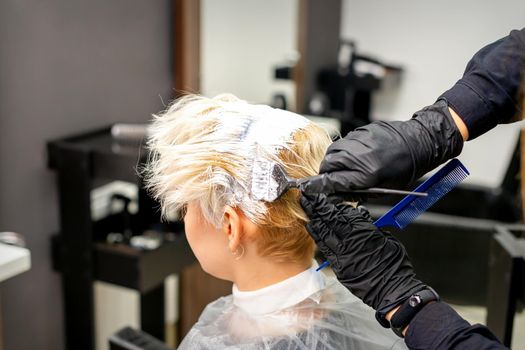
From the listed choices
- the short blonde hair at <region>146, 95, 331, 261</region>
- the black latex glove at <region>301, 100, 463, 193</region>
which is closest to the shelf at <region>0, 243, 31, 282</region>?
the short blonde hair at <region>146, 95, 331, 261</region>

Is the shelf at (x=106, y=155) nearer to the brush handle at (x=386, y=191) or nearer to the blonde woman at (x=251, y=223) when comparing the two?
the blonde woman at (x=251, y=223)

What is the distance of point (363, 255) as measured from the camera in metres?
0.97

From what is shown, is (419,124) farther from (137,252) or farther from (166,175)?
(137,252)

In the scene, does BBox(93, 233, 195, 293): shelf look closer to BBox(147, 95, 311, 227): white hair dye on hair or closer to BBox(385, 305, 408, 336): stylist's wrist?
BBox(147, 95, 311, 227): white hair dye on hair

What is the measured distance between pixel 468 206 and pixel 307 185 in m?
2.04

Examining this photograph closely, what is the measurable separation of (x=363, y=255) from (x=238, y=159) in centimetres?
29

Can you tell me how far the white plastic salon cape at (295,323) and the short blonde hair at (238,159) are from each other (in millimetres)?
72

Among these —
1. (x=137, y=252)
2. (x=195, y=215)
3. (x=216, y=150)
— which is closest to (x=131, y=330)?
(x=137, y=252)

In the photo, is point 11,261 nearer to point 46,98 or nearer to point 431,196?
point 46,98

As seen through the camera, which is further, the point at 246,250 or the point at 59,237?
the point at 59,237

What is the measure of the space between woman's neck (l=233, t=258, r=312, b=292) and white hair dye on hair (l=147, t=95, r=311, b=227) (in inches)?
4.4

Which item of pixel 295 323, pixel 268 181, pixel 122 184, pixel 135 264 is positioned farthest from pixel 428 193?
pixel 122 184

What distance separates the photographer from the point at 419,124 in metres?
0.99

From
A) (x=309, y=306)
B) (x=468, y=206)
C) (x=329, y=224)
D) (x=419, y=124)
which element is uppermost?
(x=419, y=124)
